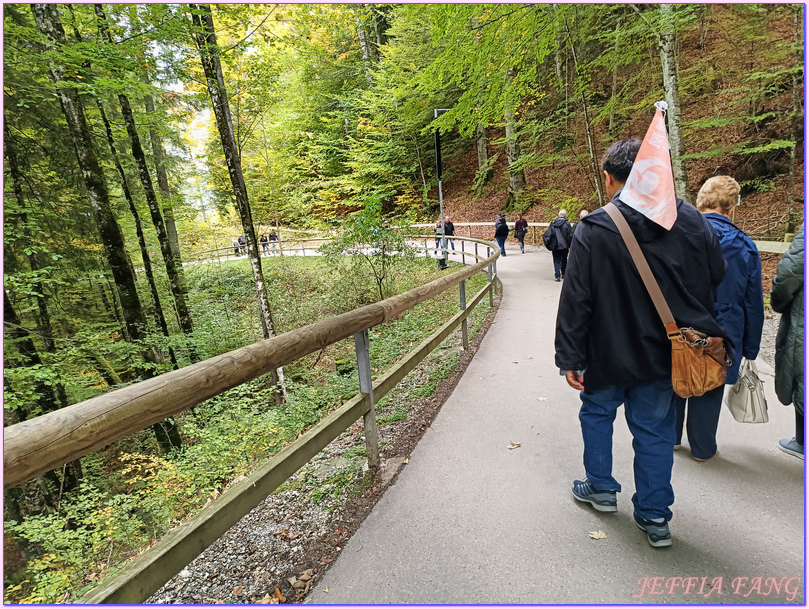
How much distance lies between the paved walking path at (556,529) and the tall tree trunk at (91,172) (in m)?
7.09

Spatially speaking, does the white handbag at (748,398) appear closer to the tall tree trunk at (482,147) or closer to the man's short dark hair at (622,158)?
the man's short dark hair at (622,158)

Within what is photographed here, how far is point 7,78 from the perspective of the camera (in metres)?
6.07

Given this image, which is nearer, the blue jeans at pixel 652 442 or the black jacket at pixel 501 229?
the blue jeans at pixel 652 442

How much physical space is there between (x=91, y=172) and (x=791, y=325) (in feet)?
31.2

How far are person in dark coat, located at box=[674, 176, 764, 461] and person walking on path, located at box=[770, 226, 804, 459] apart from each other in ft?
0.40

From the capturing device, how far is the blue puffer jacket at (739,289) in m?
2.63

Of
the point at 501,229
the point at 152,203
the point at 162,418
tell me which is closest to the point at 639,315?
the point at 162,418

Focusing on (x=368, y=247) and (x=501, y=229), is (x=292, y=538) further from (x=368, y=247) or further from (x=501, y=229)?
(x=501, y=229)

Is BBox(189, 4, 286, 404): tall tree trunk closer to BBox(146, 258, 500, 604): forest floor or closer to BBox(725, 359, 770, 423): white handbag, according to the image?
BBox(146, 258, 500, 604): forest floor

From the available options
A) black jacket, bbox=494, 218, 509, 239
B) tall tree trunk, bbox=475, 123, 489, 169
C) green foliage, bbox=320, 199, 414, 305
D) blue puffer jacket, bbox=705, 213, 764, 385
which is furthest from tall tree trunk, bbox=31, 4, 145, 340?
tall tree trunk, bbox=475, 123, 489, 169

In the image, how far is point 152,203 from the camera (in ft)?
31.3

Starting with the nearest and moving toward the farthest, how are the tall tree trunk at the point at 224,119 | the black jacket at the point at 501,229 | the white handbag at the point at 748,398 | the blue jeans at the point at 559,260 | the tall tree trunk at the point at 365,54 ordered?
the white handbag at the point at 748,398, the tall tree trunk at the point at 224,119, the blue jeans at the point at 559,260, the black jacket at the point at 501,229, the tall tree trunk at the point at 365,54

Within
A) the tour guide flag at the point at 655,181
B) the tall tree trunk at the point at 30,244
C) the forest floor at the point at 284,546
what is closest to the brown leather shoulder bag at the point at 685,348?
the tour guide flag at the point at 655,181

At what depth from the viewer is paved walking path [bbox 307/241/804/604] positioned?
1.98 m
